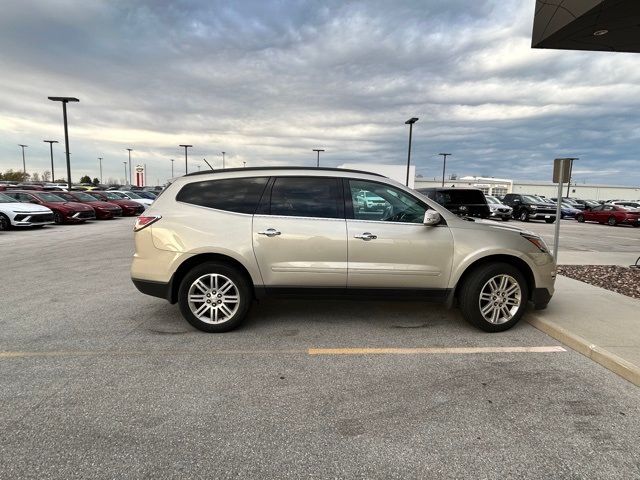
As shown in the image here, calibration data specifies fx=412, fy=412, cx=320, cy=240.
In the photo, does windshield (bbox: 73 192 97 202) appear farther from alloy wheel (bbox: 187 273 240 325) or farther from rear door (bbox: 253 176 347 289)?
rear door (bbox: 253 176 347 289)

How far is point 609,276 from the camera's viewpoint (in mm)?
7789

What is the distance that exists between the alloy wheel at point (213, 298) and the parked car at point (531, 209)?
1054 inches

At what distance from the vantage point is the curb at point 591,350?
3.66 metres

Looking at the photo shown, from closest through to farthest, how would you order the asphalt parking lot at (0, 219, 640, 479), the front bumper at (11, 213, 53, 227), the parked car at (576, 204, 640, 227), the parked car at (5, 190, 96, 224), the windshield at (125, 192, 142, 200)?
the asphalt parking lot at (0, 219, 640, 479)
the front bumper at (11, 213, 53, 227)
the parked car at (5, 190, 96, 224)
the parked car at (576, 204, 640, 227)
the windshield at (125, 192, 142, 200)

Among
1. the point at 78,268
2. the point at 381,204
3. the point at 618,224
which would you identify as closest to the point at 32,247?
the point at 78,268

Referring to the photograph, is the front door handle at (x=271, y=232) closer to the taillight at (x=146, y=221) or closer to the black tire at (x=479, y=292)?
the taillight at (x=146, y=221)

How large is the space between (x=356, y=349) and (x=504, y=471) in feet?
6.52

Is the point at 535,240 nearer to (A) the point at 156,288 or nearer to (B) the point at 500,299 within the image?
(B) the point at 500,299

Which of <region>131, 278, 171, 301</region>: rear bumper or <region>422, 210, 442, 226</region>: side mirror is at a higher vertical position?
<region>422, 210, 442, 226</region>: side mirror

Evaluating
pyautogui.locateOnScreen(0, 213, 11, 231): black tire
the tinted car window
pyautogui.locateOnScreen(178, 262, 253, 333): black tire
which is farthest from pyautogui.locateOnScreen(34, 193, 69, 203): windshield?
the tinted car window

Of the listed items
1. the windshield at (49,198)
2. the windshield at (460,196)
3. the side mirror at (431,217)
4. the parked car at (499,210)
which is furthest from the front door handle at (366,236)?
the parked car at (499,210)

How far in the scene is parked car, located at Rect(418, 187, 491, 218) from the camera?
16062 mm

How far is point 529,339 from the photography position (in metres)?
4.67

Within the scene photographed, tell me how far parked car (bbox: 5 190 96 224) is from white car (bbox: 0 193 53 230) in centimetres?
136
